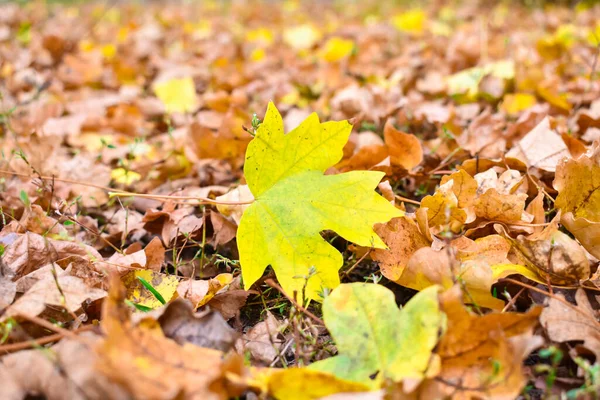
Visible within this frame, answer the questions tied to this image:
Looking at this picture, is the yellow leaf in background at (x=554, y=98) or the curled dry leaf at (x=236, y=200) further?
the yellow leaf in background at (x=554, y=98)

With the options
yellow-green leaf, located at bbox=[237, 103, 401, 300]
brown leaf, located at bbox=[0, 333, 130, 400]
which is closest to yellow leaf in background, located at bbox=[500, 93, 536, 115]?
yellow-green leaf, located at bbox=[237, 103, 401, 300]

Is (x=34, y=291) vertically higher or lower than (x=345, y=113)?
higher

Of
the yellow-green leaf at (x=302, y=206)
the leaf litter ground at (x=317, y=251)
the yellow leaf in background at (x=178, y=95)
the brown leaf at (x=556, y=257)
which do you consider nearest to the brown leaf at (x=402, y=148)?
the leaf litter ground at (x=317, y=251)

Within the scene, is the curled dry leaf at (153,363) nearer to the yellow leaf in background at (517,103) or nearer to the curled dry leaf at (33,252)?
the curled dry leaf at (33,252)

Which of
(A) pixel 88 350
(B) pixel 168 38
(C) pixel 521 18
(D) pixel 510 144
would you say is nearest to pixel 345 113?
(D) pixel 510 144

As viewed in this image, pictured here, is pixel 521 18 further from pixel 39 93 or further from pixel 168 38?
pixel 39 93

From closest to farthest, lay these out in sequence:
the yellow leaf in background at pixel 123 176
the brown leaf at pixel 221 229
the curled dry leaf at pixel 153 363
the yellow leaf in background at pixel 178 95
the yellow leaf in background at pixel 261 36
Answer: the curled dry leaf at pixel 153 363
the brown leaf at pixel 221 229
the yellow leaf in background at pixel 123 176
the yellow leaf in background at pixel 178 95
the yellow leaf in background at pixel 261 36

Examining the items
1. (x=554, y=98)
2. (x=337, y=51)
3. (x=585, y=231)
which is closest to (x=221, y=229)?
(x=585, y=231)
